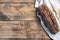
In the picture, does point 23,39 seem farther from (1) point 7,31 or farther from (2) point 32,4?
(2) point 32,4

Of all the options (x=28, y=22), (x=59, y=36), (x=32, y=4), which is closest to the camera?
(x=59, y=36)

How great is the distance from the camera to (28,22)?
123 centimetres

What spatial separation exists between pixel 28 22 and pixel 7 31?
19 centimetres

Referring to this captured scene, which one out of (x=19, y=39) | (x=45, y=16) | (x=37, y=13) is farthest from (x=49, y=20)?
(x=19, y=39)

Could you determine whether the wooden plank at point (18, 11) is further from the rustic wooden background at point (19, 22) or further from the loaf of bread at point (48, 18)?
the loaf of bread at point (48, 18)

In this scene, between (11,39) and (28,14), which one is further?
(28,14)

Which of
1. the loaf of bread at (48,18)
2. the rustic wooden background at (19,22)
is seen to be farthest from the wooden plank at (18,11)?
the loaf of bread at (48,18)

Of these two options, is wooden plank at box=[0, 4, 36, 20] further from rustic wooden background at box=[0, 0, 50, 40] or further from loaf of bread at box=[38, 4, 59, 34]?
loaf of bread at box=[38, 4, 59, 34]

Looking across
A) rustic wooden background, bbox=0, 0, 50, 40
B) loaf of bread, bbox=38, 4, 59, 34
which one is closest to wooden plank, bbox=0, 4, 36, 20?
rustic wooden background, bbox=0, 0, 50, 40

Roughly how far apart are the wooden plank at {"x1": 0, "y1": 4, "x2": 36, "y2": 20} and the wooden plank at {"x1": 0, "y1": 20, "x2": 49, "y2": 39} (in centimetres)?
5

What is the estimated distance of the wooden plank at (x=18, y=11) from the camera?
4.12 ft

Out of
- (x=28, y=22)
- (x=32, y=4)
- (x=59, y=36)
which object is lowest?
(x=59, y=36)

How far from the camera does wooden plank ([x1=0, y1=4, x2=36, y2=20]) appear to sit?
1.25 meters

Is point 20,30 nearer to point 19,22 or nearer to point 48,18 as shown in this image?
point 19,22
